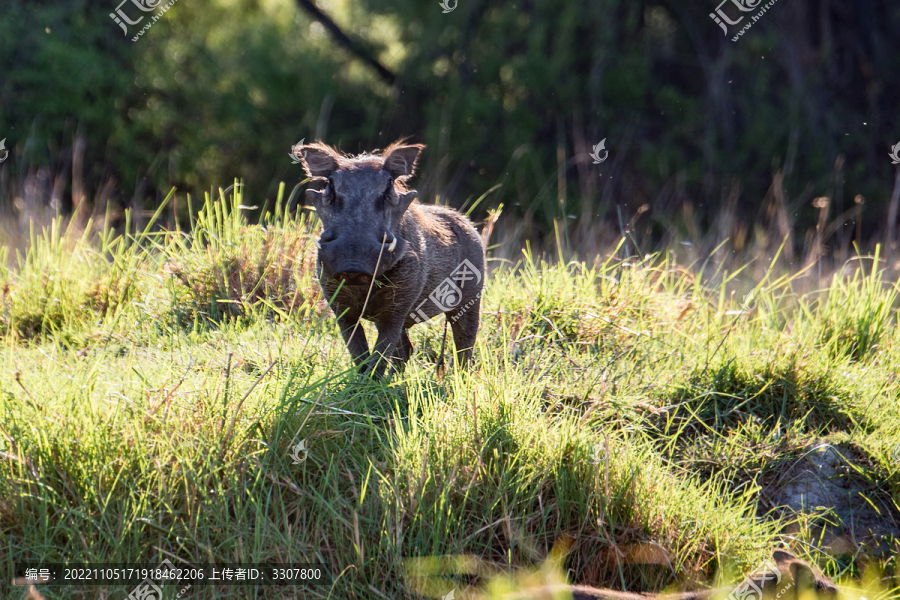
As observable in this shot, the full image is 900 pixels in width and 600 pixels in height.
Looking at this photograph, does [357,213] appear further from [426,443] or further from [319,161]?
[426,443]

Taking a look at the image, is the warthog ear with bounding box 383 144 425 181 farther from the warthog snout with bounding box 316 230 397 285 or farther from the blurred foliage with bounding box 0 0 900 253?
the blurred foliage with bounding box 0 0 900 253

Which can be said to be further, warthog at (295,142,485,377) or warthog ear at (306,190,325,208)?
warthog ear at (306,190,325,208)

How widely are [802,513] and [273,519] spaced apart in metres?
2.16

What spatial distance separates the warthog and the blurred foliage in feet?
20.1

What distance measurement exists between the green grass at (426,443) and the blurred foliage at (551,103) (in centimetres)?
596

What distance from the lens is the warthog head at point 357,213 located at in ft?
10.7

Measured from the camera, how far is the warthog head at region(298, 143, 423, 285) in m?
3.27

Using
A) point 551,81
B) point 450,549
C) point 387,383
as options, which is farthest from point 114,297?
point 551,81

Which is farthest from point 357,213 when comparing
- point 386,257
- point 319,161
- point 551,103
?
point 551,103

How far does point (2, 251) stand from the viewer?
17.9ft

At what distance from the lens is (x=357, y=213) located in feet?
11.1

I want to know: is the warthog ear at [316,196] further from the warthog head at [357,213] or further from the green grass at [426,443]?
the green grass at [426,443]

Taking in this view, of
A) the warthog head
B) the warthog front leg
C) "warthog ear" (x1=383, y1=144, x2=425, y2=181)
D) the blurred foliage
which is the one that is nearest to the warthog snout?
the warthog head

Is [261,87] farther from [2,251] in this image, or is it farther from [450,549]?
[450,549]
